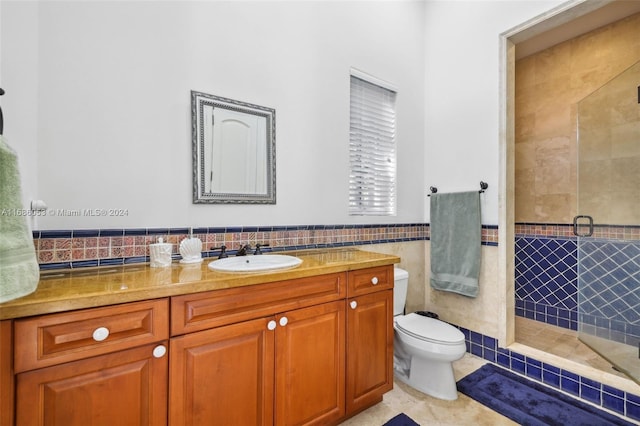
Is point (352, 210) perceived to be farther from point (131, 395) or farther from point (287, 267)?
point (131, 395)

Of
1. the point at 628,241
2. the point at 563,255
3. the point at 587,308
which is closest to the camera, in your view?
the point at 628,241

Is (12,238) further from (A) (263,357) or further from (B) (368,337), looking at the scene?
(B) (368,337)

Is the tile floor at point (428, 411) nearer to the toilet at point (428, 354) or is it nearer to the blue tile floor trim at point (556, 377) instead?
the toilet at point (428, 354)

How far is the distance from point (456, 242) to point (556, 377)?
3.71ft

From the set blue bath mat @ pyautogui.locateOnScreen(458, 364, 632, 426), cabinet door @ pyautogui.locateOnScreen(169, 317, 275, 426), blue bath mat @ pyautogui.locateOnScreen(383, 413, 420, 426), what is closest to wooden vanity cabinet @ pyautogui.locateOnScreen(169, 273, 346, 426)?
cabinet door @ pyautogui.locateOnScreen(169, 317, 275, 426)

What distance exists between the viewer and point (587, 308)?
2369mm

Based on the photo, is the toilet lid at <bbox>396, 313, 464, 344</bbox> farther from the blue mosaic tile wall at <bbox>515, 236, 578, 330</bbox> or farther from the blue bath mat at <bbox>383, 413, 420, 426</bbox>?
the blue mosaic tile wall at <bbox>515, 236, 578, 330</bbox>

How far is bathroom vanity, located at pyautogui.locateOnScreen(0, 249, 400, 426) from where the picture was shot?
2.89 feet

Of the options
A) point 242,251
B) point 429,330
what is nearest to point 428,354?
point 429,330

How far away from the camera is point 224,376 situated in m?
1.19

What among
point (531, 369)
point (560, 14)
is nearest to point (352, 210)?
point (531, 369)

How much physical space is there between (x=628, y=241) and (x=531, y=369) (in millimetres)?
1241

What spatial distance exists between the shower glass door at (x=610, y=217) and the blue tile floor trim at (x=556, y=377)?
0.33 metres

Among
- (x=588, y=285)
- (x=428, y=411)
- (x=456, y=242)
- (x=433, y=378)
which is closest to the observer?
(x=428, y=411)
